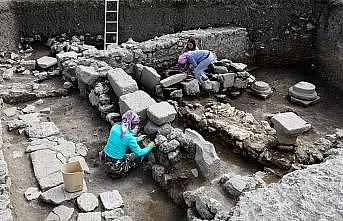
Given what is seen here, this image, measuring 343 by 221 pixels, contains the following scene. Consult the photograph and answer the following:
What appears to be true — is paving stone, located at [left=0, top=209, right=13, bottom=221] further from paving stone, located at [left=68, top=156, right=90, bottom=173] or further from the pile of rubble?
the pile of rubble

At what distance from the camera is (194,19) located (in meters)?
12.1

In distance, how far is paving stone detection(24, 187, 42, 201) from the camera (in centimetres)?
646

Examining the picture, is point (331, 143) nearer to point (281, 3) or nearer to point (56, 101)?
point (281, 3)

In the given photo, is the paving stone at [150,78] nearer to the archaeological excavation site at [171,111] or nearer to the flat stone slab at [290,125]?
the archaeological excavation site at [171,111]

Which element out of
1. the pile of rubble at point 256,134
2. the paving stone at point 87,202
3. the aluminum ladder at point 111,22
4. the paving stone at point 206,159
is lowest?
the paving stone at point 87,202

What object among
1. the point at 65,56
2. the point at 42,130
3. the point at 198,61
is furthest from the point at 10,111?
the point at 198,61

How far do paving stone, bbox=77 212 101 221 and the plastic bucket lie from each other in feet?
1.64

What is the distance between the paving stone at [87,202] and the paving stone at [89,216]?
0.09 m

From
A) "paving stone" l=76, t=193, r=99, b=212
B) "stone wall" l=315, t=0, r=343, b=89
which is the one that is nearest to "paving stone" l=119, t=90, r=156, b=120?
"paving stone" l=76, t=193, r=99, b=212

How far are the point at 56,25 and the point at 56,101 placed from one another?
11.2 ft

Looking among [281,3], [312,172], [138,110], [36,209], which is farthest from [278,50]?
→ [36,209]

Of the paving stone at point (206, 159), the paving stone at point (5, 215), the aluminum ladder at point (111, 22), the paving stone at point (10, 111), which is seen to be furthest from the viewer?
the aluminum ladder at point (111, 22)

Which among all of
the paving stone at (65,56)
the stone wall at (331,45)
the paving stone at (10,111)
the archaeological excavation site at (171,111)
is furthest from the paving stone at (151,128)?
the stone wall at (331,45)

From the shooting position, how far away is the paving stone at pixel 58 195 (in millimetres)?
6383
